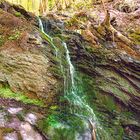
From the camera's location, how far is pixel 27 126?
668 centimetres

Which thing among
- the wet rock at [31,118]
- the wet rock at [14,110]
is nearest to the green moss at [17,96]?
the wet rock at [14,110]

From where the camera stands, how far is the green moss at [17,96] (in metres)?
7.71

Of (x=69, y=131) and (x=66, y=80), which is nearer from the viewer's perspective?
(x=69, y=131)

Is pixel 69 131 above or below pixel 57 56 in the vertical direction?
below

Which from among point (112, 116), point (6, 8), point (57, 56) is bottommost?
point (112, 116)

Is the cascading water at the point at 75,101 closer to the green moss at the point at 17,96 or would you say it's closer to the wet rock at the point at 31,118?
the green moss at the point at 17,96

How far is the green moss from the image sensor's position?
7.71m

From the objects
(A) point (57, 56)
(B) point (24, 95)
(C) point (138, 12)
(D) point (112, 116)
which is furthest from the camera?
(C) point (138, 12)

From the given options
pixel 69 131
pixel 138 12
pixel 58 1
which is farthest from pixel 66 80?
pixel 58 1

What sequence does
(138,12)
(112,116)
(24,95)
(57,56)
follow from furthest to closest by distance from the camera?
(138,12) < (57,56) < (112,116) < (24,95)

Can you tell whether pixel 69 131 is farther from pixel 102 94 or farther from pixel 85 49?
pixel 85 49

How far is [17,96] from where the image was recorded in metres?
7.85

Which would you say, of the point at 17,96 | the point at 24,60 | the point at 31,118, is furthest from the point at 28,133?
the point at 24,60

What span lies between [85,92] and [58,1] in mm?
11409
